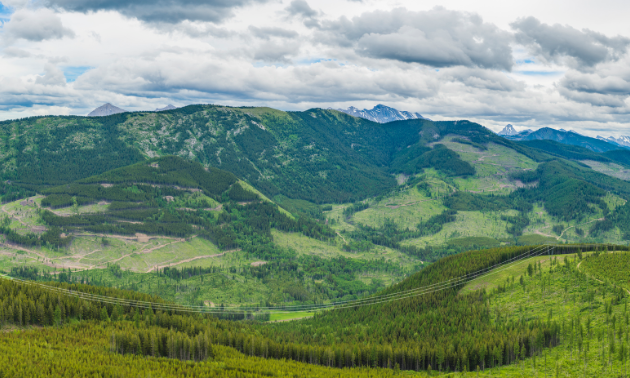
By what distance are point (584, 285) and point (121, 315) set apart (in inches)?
7587

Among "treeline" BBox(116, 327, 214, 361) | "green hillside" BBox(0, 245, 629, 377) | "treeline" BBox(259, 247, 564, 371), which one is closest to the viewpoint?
"green hillside" BBox(0, 245, 629, 377)

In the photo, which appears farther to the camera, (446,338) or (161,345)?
(161,345)

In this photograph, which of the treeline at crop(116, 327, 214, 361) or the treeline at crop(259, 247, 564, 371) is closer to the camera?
the treeline at crop(259, 247, 564, 371)

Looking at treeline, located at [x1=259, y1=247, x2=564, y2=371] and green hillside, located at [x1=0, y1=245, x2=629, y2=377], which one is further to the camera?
treeline, located at [x1=259, y1=247, x2=564, y2=371]

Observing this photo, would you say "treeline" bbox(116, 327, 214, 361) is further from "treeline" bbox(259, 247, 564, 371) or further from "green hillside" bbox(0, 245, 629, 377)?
"treeline" bbox(259, 247, 564, 371)

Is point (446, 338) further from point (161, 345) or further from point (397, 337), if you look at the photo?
point (161, 345)

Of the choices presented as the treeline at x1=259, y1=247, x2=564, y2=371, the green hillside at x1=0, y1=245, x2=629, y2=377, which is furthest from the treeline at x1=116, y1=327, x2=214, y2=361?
the treeline at x1=259, y1=247, x2=564, y2=371

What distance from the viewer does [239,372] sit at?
13925 centimetres

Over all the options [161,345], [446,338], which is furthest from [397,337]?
[161,345]

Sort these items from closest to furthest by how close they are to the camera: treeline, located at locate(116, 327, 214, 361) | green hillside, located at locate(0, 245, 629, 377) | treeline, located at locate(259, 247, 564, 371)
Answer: green hillside, located at locate(0, 245, 629, 377) → treeline, located at locate(259, 247, 564, 371) → treeline, located at locate(116, 327, 214, 361)

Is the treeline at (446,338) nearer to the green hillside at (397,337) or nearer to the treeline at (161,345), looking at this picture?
the green hillside at (397,337)

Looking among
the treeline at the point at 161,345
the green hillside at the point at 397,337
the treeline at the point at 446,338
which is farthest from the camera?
the treeline at the point at 161,345

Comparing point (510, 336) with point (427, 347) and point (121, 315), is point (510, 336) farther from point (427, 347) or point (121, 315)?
point (121, 315)

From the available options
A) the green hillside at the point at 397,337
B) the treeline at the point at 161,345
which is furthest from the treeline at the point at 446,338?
the treeline at the point at 161,345
